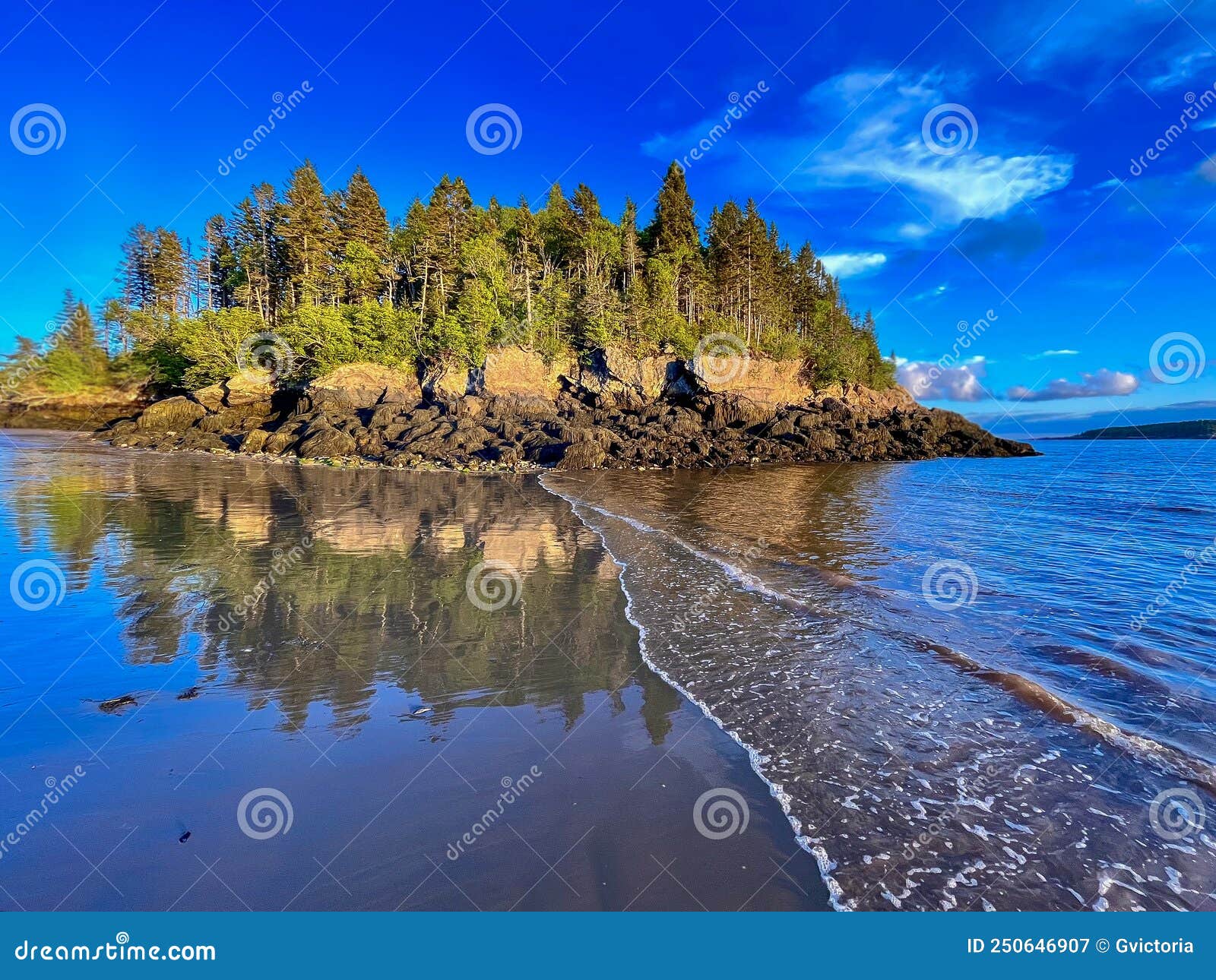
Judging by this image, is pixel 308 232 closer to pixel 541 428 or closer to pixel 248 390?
pixel 248 390

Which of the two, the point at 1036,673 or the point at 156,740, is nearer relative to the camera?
the point at 156,740

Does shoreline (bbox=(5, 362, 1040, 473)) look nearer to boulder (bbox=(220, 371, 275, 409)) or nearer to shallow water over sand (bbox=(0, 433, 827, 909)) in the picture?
boulder (bbox=(220, 371, 275, 409))

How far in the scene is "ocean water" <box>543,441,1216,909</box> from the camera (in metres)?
3.77

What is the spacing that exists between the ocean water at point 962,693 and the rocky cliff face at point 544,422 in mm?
24602

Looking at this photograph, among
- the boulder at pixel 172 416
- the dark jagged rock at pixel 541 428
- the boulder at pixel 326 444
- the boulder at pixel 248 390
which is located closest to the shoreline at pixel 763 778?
the dark jagged rock at pixel 541 428

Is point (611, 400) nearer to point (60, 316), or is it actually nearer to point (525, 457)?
point (525, 457)

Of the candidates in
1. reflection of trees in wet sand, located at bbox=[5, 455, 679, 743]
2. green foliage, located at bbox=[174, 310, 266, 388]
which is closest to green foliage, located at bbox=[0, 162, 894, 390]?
green foliage, located at bbox=[174, 310, 266, 388]

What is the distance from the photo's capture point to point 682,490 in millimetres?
26000

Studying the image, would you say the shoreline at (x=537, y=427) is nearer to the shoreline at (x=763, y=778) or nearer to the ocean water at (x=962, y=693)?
the ocean water at (x=962, y=693)

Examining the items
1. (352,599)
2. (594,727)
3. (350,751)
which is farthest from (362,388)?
(594,727)

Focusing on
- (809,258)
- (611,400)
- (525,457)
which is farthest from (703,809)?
(809,258)

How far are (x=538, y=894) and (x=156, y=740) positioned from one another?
3.84 metres

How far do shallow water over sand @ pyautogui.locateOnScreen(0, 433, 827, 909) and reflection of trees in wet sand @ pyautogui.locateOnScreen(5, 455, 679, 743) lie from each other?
0.17 feet

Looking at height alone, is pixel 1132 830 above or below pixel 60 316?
Answer: below
